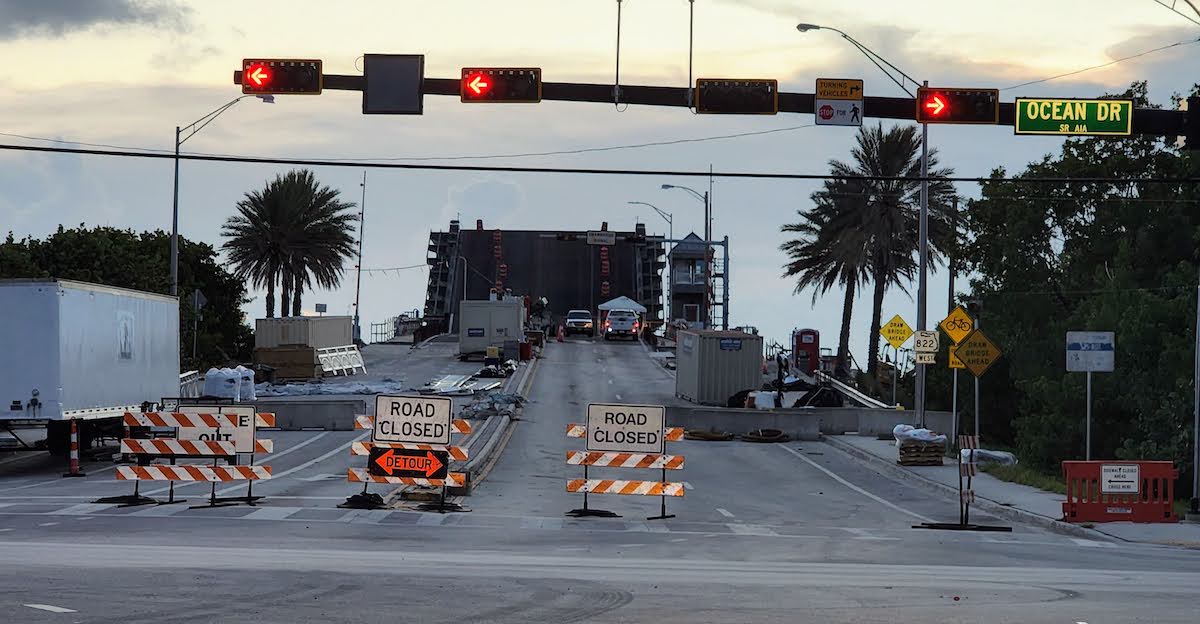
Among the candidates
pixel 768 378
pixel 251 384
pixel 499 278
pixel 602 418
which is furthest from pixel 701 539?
pixel 499 278

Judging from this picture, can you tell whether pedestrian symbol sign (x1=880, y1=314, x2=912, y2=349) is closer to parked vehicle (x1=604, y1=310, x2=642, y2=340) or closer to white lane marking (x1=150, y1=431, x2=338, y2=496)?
white lane marking (x1=150, y1=431, x2=338, y2=496)

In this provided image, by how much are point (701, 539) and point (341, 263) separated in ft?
224

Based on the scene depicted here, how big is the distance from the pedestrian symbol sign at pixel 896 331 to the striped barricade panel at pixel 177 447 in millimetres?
24986

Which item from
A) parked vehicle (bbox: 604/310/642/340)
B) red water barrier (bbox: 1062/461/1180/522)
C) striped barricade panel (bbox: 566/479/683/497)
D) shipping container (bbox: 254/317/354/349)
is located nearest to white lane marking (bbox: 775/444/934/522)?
red water barrier (bbox: 1062/461/1180/522)

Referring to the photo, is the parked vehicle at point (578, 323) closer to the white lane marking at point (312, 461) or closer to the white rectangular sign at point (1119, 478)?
the white lane marking at point (312, 461)

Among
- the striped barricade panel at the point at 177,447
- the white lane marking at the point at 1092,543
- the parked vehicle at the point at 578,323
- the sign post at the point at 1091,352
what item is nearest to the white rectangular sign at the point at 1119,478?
the white lane marking at the point at 1092,543

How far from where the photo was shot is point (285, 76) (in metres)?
23.1

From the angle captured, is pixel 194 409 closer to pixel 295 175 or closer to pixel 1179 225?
pixel 1179 225

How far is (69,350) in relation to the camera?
2778 centimetres

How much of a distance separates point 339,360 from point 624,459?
160 ft

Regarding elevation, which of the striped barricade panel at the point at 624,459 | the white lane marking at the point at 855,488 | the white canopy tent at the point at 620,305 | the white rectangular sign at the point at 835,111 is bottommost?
the white lane marking at the point at 855,488

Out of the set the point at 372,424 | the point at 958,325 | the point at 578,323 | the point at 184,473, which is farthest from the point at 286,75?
the point at 578,323

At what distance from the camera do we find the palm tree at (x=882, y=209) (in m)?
68.2

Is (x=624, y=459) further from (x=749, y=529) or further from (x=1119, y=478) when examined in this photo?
(x=1119, y=478)
